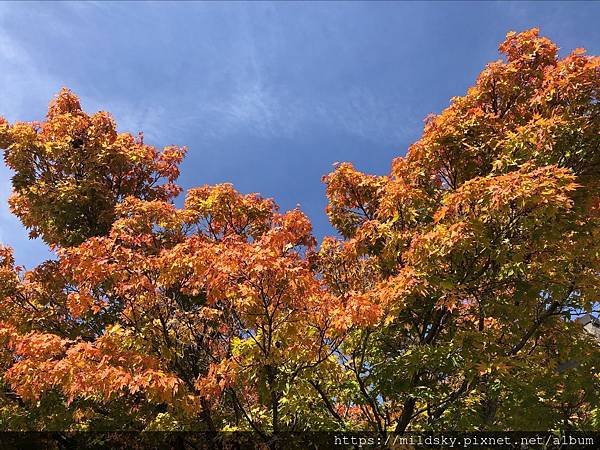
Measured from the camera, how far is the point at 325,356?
7.64m

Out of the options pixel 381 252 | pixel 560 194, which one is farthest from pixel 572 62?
pixel 381 252

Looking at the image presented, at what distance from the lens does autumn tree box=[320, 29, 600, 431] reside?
719 centimetres

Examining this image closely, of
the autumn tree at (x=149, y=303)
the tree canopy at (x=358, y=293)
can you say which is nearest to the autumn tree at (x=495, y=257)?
the tree canopy at (x=358, y=293)

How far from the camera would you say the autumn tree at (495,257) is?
7.19m

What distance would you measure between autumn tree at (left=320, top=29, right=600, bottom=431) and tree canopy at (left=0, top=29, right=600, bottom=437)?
38 mm

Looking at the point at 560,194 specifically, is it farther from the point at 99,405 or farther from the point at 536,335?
the point at 99,405

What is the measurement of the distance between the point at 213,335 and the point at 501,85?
757cm

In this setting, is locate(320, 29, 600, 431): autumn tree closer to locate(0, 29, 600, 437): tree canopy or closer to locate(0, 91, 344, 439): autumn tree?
locate(0, 29, 600, 437): tree canopy

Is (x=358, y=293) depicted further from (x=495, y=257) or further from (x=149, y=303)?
(x=149, y=303)

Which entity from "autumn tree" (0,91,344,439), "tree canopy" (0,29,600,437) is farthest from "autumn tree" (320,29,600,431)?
"autumn tree" (0,91,344,439)

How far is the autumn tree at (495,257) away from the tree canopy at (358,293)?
0.12ft

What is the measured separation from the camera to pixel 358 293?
7.74 metres

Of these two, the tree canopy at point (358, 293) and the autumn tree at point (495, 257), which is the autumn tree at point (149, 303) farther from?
the autumn tree at point (495, 257)

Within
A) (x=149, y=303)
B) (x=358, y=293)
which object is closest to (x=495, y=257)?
(x=358, y=293)
